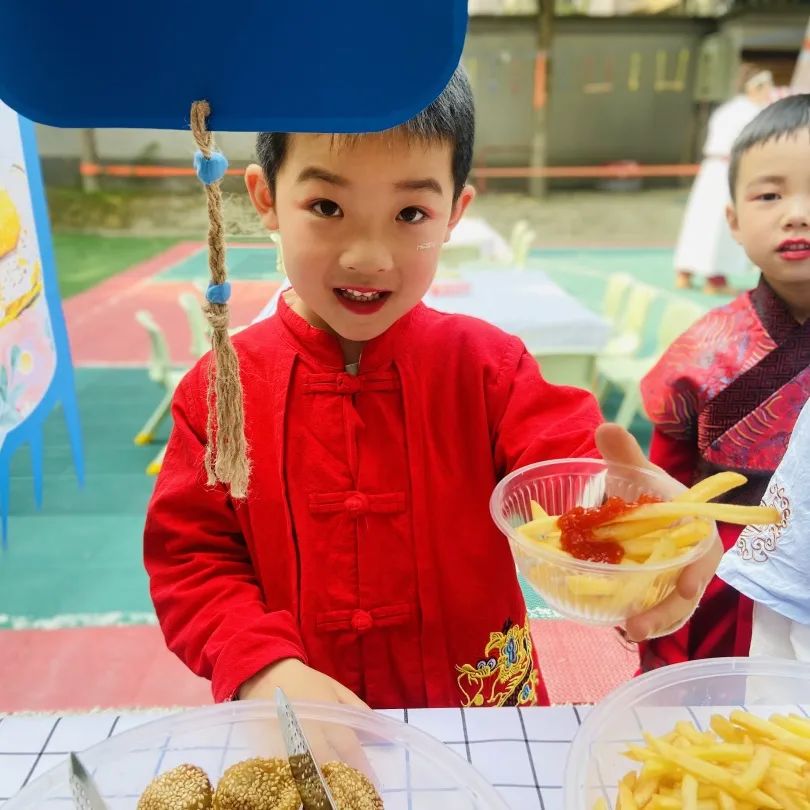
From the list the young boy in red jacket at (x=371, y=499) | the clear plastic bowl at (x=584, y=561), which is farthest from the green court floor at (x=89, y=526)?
the clear plastic bowl at (x=584, y=561)

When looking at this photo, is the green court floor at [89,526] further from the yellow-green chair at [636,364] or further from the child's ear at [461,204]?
the child's ear at [461,204]

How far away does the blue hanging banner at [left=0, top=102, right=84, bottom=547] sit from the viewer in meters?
1.09

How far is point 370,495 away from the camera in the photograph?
0.98 metres

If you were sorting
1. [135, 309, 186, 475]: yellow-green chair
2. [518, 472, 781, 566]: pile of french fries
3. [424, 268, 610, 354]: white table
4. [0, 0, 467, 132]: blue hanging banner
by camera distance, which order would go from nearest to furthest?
[0, 0, 467, 132]: blue hanging banner, [518, 472, 781, 566]: pile of french fries, [424, 268, 610, 354]: white table, [135, 309, 186, 475]: yellow-green chair

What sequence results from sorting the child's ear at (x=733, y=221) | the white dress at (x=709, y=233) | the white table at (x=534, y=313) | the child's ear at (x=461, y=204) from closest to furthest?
the child's ear at (x=461, y=204)
the child's ear at (x=733, y=221)
the white table at (x=534, y=313)
the white dress at (x=709, y=233)

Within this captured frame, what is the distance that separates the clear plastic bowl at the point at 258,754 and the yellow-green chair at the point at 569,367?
7.38 feet

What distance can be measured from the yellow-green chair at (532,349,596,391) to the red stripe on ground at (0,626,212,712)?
1706 mm

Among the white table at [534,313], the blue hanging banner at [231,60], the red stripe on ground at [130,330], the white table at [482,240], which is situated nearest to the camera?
the blue hanging banner at [231,60]

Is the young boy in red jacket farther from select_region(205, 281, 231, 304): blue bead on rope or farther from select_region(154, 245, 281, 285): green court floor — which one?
select_region(205, 281, 231, 304): blue bead on rope

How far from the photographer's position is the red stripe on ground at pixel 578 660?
1.76 meters

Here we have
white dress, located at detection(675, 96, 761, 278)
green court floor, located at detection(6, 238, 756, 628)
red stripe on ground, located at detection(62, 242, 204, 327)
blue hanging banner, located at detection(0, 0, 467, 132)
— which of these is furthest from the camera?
red stripe on ground, located at detection(62, 242, 204, 327)

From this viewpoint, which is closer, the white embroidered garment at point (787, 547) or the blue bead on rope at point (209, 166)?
the blue bead on rope at point (209, 166)

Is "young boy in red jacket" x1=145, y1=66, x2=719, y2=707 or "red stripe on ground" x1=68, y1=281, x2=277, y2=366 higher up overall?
"young boy in red jacket" x1=145, y1=66, x2=719, y2=707

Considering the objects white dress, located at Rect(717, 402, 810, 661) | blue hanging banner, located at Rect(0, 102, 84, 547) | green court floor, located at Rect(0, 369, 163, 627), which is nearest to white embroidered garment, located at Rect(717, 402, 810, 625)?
white dress, located at Rect(717, 402, 810, 661)
